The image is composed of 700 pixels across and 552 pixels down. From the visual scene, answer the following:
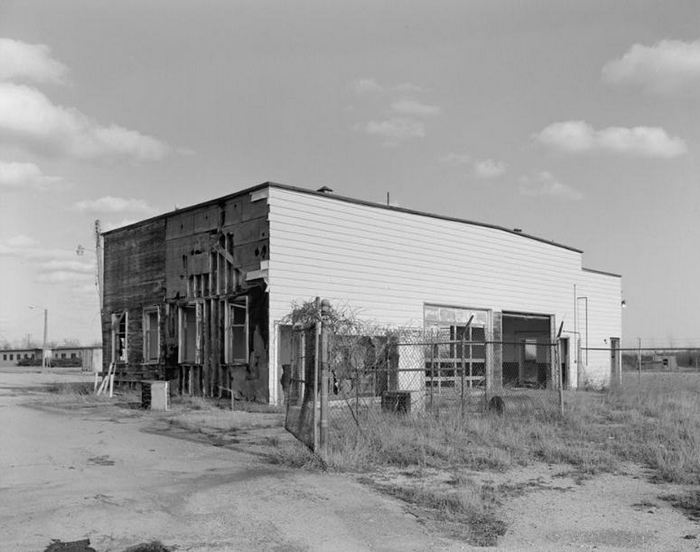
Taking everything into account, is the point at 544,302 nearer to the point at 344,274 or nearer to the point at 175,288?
the point at 344,274

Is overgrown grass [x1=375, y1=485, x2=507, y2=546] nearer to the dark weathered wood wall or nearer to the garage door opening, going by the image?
the dark weathered wood wall

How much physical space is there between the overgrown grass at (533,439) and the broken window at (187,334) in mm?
10595

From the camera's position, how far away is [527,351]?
3462 centimetres

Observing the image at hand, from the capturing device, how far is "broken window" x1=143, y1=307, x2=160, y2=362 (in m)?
24.2

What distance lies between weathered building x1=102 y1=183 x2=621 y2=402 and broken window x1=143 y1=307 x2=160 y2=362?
0.14 feet

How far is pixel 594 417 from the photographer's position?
15312 mm

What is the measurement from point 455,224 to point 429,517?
18358 millimetres

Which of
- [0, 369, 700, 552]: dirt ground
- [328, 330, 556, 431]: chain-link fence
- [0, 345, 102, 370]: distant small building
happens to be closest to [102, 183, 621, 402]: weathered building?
[328, 330, 556, 431]: chain-link fence

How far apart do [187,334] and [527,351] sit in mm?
18441

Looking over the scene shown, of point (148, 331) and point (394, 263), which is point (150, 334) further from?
point (394, 263)

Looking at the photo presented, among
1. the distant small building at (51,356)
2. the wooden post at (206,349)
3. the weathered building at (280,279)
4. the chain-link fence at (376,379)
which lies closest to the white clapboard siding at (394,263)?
the weathered building at (280,279)

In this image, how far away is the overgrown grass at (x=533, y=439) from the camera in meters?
10.2

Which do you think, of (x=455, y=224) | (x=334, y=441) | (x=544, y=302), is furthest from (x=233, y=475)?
(x=544, y=302)

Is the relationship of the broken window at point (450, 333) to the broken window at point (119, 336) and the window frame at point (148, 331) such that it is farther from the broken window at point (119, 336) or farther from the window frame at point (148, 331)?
the broken window at point (119, 336)
